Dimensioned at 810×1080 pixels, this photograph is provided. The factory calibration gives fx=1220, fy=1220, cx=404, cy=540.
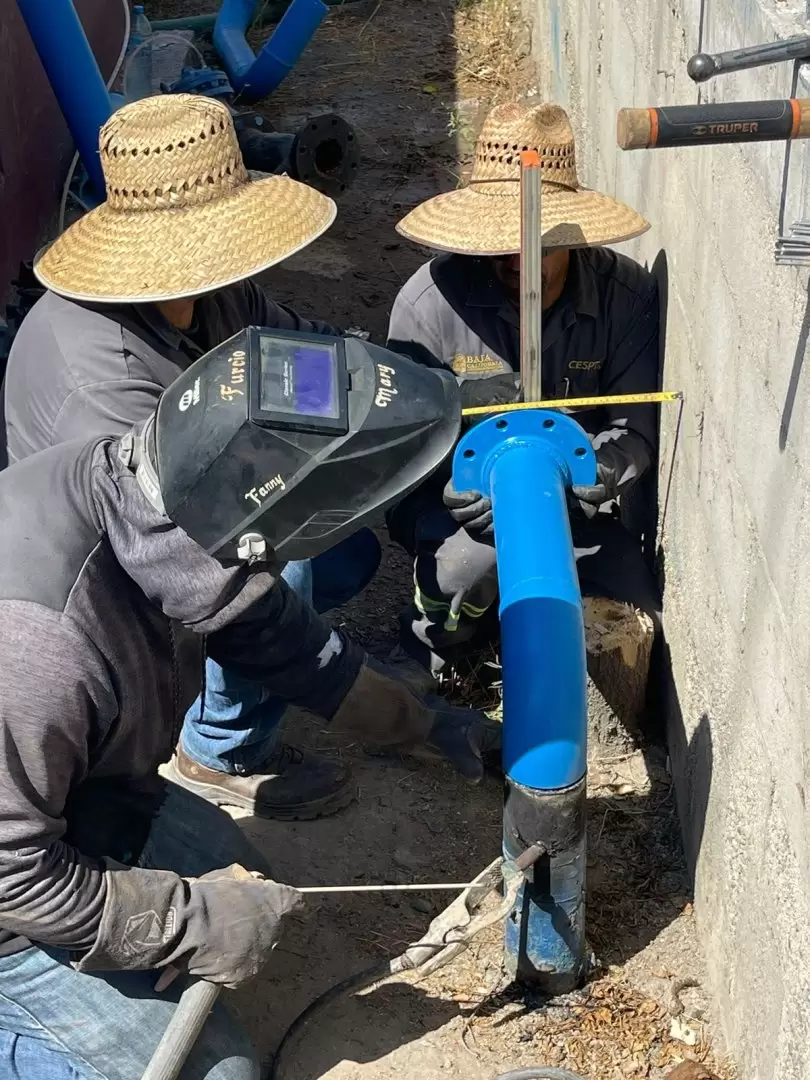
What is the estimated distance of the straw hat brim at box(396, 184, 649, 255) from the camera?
3.02 meters

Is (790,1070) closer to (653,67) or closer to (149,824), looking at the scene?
(149,824)

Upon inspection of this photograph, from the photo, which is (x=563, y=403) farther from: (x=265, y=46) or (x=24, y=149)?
(x=265, y=46)

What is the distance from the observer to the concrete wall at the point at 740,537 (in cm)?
199

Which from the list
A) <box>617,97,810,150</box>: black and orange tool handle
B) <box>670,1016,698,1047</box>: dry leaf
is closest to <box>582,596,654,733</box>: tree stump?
<box>670,1016,698,1047</box>: dry leaf

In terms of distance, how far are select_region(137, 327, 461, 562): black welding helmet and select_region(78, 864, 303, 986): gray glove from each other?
700 millimetres

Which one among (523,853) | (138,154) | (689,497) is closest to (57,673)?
(523,853)

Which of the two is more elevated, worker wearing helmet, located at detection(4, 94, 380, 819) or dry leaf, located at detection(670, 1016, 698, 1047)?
worker wearing helmet, located at detection(4, 94, 380, 819)

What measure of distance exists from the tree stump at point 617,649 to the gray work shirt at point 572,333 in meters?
0.36

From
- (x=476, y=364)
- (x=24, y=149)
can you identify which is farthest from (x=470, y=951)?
(x=24, y=149)

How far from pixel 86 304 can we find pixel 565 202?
1210 mm

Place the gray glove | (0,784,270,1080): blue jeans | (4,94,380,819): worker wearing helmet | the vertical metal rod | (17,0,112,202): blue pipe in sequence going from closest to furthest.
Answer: the gray glove, (0,784,270,1080): blue jeans, the vertical metal rod, (4,94,380,819): worker wearing helmet, (17,0,112,202): blue pipe

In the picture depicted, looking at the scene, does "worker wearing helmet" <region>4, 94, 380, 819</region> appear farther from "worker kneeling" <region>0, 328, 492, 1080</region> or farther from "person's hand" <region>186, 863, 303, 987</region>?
"person's hand" <region>186, 863, 303, 987</region>

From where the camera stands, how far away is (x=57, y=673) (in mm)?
1962

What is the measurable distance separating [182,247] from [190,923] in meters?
1.42
